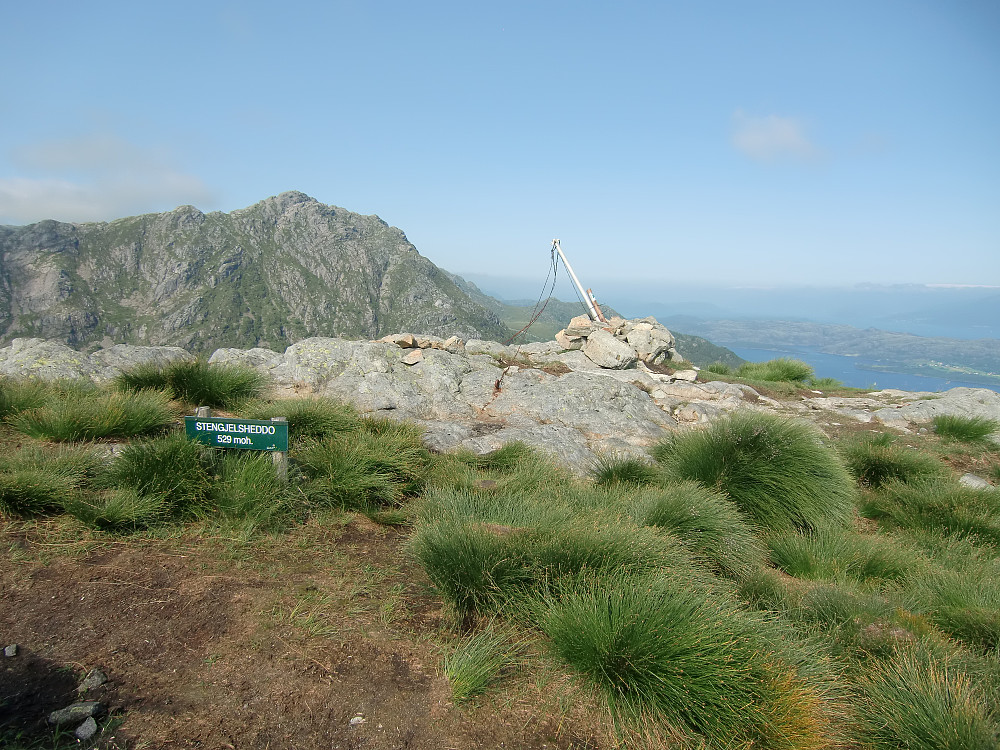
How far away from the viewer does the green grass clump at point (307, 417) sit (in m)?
6.22

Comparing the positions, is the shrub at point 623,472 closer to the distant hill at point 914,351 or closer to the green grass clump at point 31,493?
the green grass clump at point 31,493

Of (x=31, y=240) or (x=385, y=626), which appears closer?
(x=385, y=626)

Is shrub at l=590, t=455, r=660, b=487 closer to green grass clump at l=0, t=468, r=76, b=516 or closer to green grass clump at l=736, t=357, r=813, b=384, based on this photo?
green grass clump at l=0, t=468, r=76, b=516

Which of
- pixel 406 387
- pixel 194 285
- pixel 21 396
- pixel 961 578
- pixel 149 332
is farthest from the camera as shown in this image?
pixel 194 285

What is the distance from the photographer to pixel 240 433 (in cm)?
493

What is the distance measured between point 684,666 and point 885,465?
305 inches

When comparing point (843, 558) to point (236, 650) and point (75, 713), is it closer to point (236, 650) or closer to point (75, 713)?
point (236, 650)

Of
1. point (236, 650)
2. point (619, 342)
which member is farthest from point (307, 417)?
point (619, 342)

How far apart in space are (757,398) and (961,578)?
10775 millimetres

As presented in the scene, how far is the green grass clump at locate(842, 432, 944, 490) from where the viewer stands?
802cm

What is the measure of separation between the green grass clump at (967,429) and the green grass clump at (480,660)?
12851 millimetres

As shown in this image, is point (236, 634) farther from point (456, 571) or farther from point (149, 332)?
point (149, 332)

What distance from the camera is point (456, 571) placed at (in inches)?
143

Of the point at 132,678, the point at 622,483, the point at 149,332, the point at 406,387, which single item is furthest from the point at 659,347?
the point at 149,332
